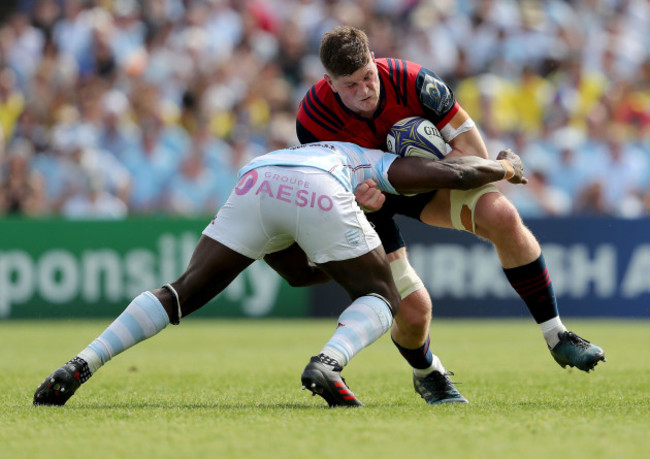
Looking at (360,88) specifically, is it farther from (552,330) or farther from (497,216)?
(552,330)

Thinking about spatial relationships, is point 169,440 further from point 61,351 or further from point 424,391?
point 61,351

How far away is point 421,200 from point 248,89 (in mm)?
9435

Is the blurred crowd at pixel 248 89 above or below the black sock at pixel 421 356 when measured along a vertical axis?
above

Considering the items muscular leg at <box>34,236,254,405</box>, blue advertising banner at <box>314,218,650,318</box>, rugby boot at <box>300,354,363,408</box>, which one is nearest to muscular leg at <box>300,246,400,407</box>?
rugby boot at <box>300,354,363,408</box>

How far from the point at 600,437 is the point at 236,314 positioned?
9.28 metres

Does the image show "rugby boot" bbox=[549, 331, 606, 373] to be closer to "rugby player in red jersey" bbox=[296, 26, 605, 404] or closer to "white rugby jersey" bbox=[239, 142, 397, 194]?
"rugby player in red jersey" bbox=[296, 26, 605, 404]

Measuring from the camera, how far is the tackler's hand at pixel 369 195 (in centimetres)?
552

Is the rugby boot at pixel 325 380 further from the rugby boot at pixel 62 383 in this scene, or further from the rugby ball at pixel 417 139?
the rugby ball at pixel 417 139

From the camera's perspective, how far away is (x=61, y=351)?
951 centimetres

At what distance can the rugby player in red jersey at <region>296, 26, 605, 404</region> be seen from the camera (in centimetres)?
564

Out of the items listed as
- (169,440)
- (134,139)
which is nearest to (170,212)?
(134,139)

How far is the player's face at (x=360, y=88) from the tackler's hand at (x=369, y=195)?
1.44 feet

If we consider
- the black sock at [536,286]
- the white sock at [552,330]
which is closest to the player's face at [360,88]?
the black sock at [536,286]

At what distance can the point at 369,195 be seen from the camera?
18.1 ft
